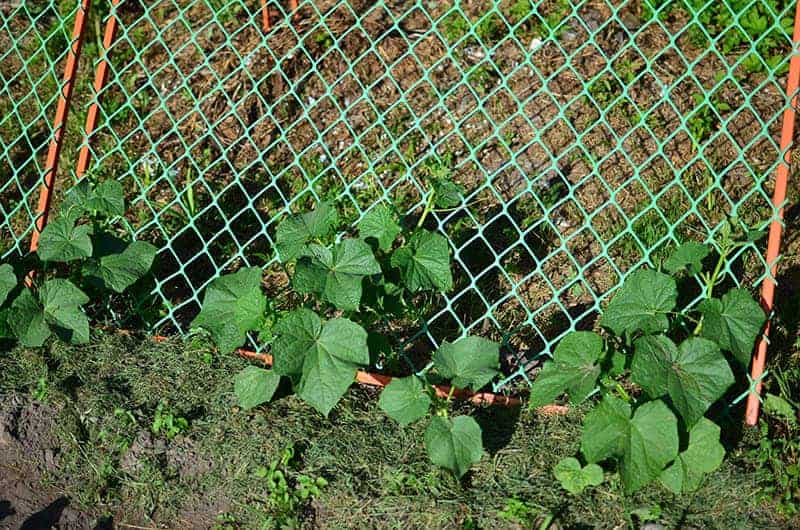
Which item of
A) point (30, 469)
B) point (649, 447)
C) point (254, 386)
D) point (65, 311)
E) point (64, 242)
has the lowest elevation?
point (649, 447)

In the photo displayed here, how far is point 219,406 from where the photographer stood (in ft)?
9.05

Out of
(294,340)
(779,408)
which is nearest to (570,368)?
(779,408)

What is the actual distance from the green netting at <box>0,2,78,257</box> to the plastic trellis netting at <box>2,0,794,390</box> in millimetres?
21

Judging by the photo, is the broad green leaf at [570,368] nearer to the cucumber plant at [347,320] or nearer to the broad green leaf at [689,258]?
the cucumber plant at [347,320]

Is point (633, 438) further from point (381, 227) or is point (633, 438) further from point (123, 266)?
point (123, 266)

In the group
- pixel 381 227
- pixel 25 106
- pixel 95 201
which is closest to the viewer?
pixel 381 227

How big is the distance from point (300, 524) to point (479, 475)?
454 mm

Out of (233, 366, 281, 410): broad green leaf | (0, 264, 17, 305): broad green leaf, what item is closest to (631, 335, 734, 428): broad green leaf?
(233, 366, 281, 410): broad green leaf

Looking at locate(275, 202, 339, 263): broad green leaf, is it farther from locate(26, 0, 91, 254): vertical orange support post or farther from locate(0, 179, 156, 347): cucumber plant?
locate(26, 0, 91, 254): vertical orange support post

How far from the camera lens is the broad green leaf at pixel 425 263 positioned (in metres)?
2.67

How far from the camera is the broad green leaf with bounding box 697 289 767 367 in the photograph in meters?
2.50

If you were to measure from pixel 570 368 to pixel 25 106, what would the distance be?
263 cm

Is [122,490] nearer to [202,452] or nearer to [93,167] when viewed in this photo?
[202,452]

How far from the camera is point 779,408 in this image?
8.59 ft
